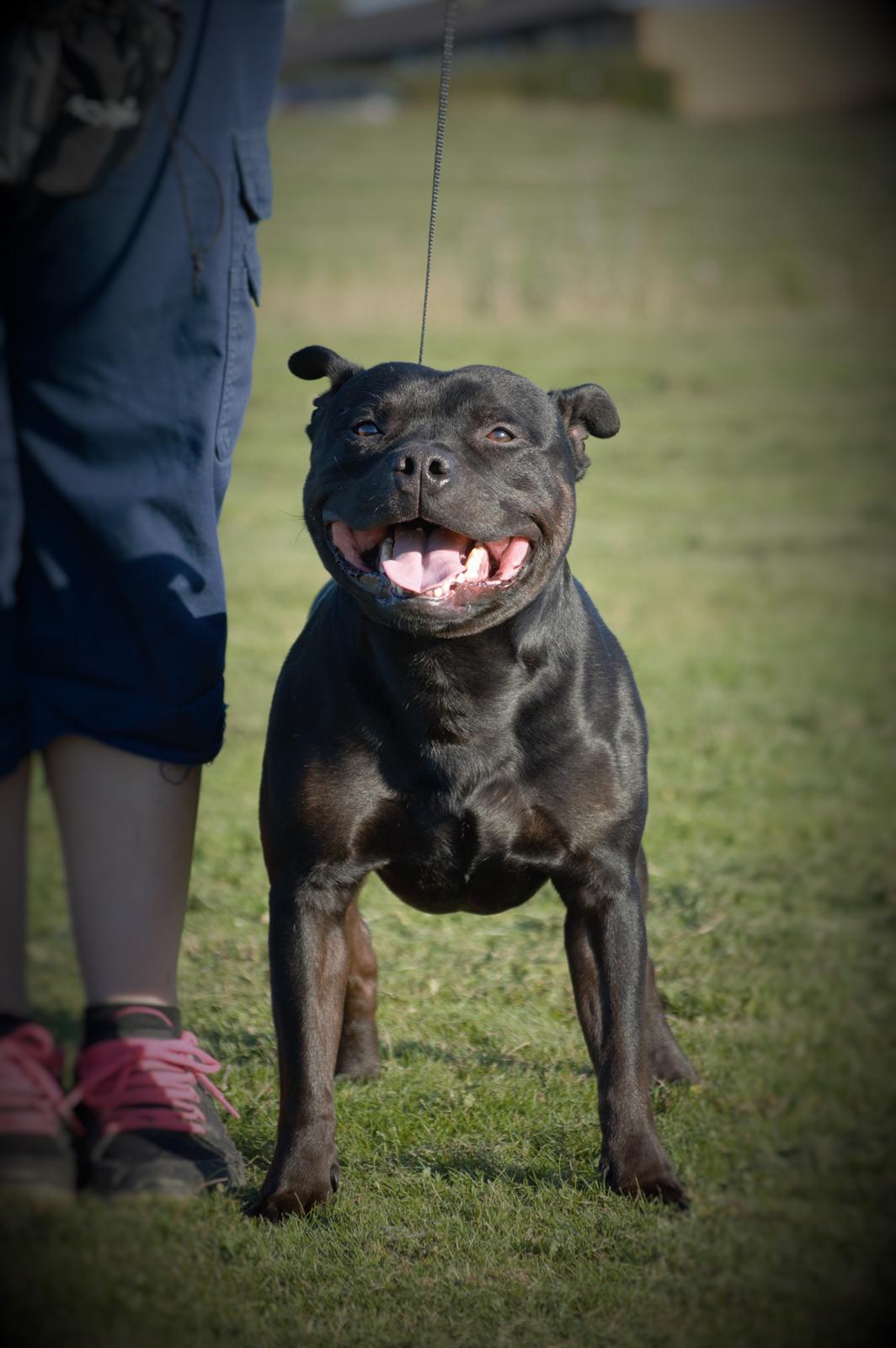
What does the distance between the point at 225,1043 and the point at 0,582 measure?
4.95 feet

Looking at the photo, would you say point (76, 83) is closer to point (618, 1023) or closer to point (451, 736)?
point (451, 736)

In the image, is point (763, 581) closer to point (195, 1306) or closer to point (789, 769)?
point (789, 769)

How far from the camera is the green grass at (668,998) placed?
93.9 inches

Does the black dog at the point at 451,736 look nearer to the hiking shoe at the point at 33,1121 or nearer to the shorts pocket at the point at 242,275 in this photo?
the shorts pocket at the point at 242,275

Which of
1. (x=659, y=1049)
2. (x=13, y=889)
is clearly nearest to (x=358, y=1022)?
(x=659, y=1049)

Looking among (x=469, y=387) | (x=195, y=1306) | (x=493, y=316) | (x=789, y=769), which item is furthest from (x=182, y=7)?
(x=493, y=316)

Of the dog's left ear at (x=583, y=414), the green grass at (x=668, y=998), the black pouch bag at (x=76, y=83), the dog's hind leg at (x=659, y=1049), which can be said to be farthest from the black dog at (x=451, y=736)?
the black pouch bag at (x=76, y=83)

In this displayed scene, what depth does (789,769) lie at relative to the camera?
21.1ft

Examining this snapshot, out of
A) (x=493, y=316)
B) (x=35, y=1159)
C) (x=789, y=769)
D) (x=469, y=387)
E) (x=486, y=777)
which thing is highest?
(x=469, y=387)

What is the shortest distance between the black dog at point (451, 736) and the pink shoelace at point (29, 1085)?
0.48m

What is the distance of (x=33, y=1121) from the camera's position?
2.36 metres

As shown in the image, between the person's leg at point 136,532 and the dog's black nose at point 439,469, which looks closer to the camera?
the person's leg at point 136,532

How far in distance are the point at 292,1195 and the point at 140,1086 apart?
1.18 feet

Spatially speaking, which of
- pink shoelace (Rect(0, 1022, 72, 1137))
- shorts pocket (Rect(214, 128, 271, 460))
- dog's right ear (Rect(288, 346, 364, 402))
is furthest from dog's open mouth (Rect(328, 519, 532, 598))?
pink shoelace (Rect(0, 1022, 72, 1137))
